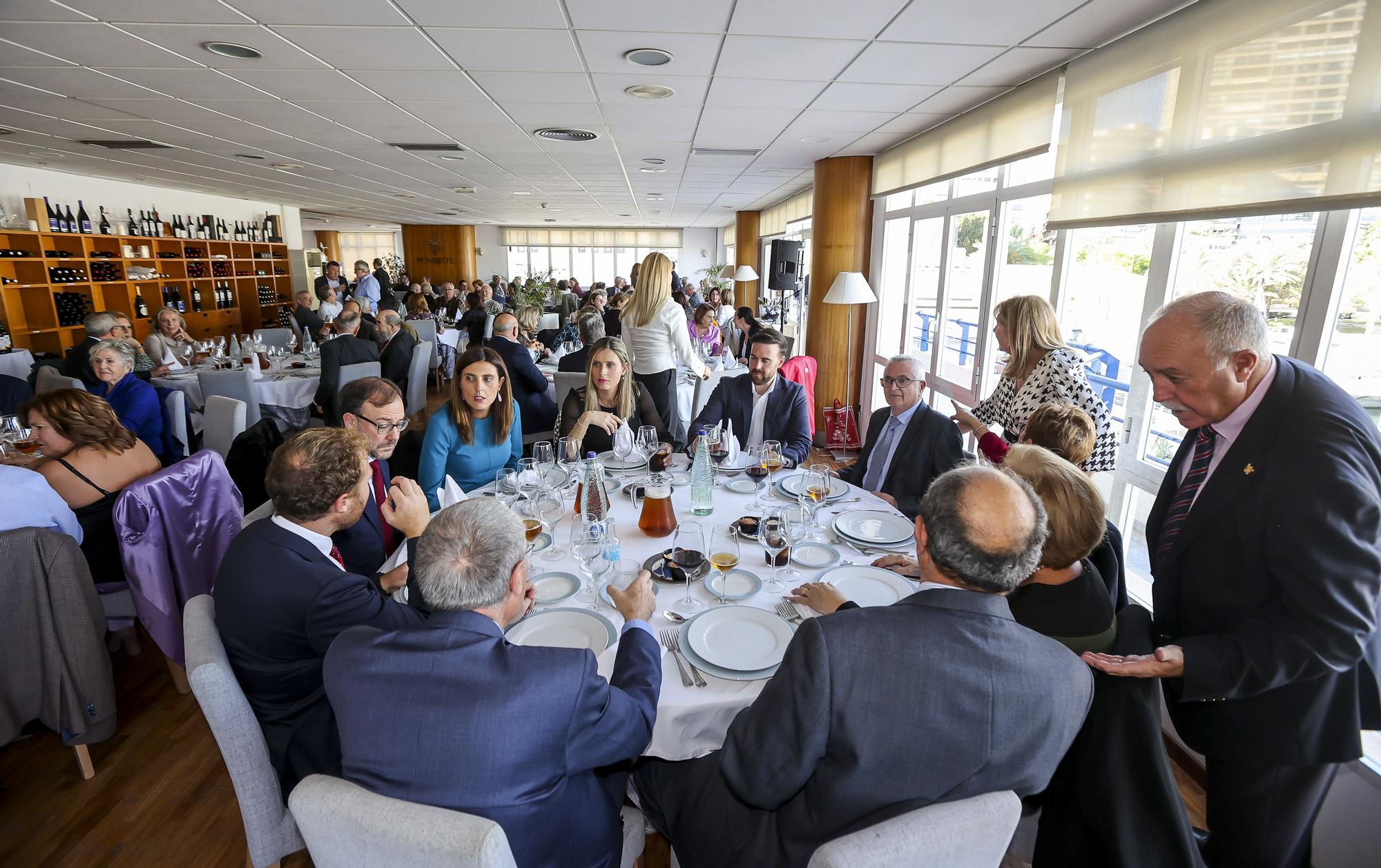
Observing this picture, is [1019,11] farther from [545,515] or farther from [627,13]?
[545,515]

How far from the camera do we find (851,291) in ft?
19.2

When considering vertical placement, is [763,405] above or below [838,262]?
below

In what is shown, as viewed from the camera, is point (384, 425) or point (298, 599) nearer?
point (298, 599)

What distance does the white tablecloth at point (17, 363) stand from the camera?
5.61 meters

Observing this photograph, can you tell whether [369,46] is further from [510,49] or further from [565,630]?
[565,630]

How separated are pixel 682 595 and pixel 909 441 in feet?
5.94

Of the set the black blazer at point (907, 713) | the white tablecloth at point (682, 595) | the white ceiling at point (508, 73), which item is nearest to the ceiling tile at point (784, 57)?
the white ceiling at point (508, 73)

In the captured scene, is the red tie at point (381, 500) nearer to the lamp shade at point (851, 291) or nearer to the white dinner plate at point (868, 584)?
the white dinner plate at point (868, 584)

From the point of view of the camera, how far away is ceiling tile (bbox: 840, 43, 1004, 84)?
10.0ft

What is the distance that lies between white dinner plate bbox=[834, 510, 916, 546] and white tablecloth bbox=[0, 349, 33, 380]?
7.29 m

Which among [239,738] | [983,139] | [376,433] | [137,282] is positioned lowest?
[239,738]

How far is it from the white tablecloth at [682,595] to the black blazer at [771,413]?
897mm

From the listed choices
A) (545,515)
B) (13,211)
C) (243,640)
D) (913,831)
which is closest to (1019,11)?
(545,515)

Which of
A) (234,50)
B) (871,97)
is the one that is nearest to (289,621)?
(234,50)
